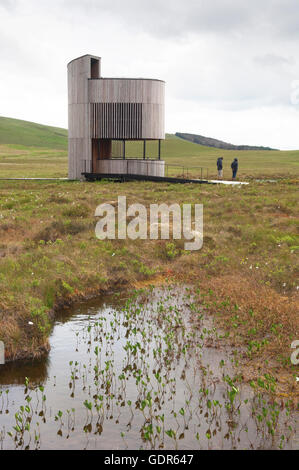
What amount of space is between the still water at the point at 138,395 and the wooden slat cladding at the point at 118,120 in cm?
2937

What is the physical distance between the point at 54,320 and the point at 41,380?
11.7 feet

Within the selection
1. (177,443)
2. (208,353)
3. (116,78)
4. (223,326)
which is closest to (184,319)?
(223,326)

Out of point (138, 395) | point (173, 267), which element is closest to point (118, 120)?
point (173, 267)

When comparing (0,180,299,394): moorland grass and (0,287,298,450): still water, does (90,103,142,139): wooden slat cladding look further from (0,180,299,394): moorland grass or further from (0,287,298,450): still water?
(0,287,298,450): still water

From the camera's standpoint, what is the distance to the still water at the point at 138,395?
8016 millimetres

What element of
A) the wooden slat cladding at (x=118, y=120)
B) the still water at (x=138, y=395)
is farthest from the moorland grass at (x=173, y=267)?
the wooden slat cladding at (x=118, y=120)

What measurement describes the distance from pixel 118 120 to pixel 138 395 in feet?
111

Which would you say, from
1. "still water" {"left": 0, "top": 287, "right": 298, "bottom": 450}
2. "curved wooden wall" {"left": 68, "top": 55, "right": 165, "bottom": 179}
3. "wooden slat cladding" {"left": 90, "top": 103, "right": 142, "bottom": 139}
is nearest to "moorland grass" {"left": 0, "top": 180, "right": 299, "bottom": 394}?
"still water" {"left": 0, "top": 287, "right": 298, "bottom": 450}

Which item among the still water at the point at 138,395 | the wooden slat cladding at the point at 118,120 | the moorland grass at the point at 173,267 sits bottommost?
the still water at the point at 138,395

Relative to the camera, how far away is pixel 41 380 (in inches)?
397

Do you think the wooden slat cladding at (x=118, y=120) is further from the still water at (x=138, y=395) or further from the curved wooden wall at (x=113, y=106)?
the still water at (x=138, y=395)

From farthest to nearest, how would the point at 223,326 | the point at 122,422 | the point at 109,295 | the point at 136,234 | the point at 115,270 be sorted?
the point at 136,234 < the point at 115,270 < the point at 109,295 < the point at 223,326 < the point at 122,422

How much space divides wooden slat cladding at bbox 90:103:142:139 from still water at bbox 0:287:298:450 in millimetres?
29369

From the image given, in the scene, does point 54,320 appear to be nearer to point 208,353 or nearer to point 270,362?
point 208,353
